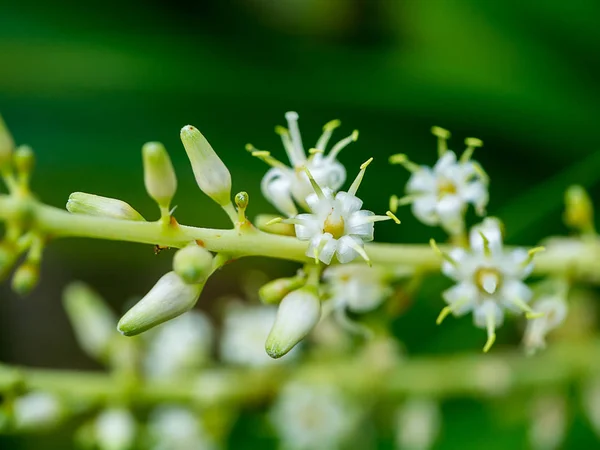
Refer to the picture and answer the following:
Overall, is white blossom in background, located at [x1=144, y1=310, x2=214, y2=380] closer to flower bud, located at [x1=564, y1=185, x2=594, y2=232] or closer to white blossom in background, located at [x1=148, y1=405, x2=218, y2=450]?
white blossom in background, located at [x1=148, y1=405, x2=218, y2=450]

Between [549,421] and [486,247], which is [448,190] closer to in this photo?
[486,247]

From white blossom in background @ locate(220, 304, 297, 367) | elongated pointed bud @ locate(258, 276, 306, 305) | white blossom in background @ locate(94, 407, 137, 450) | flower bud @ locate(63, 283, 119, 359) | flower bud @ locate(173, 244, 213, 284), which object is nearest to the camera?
flower bud @ locate(173, 244, 213, 284)

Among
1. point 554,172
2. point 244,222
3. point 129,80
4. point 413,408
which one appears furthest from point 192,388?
point 554,172

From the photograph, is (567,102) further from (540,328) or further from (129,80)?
(129,80)

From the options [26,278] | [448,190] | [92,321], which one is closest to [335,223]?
[448,190]

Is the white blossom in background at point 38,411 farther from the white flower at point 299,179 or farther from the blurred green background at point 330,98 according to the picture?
the blurred green background at point 330,98

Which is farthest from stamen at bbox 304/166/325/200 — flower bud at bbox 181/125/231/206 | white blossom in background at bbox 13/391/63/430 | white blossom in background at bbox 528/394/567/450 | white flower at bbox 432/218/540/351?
white blossom in background at bbox 528/394/567/450
